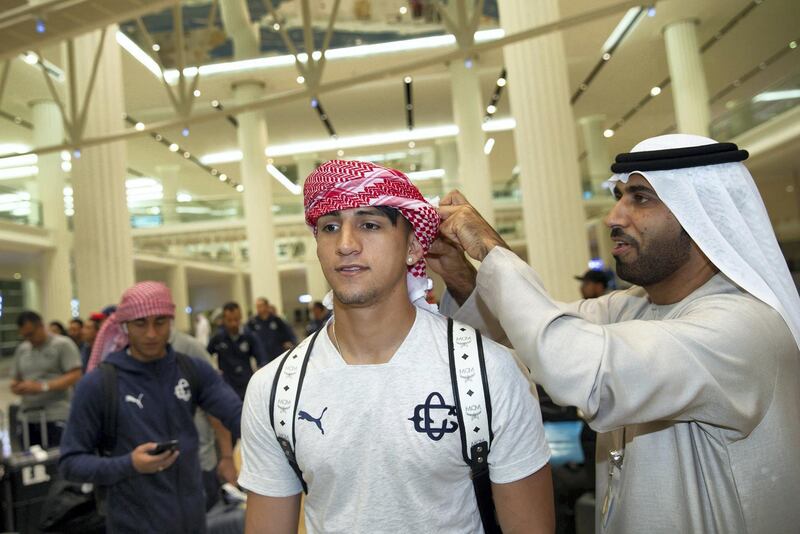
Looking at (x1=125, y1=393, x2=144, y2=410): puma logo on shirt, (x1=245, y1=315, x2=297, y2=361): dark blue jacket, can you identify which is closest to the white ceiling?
(x1=245, y1=315, x2=297, y2=361): dark blue jacket

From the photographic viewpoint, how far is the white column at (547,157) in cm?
938

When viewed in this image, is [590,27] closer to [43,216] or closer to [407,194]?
[43,216]

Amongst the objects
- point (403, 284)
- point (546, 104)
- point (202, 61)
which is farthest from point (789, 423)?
point (202, 61)

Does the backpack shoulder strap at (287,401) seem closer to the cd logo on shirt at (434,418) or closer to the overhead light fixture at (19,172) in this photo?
the cd logo on shirt at (434,418)

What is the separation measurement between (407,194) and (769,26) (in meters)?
21.2

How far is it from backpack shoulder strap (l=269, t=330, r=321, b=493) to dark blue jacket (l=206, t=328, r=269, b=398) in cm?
793

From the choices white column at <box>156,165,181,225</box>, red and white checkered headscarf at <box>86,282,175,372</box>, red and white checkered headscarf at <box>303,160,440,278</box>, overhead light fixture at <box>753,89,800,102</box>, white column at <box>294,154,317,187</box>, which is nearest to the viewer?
red and white checkered headscarf at <box>303,160,440,278</box>

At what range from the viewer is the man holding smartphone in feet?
9.77

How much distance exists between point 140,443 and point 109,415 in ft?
0.63

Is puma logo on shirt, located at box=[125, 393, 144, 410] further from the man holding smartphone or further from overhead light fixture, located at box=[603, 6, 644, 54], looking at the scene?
overhead light fixture, located at box=[603, 6, 644, 54]

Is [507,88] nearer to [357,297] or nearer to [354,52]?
[354,52]

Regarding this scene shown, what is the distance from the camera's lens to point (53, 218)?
69.4 ft

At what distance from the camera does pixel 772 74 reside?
23.4 m

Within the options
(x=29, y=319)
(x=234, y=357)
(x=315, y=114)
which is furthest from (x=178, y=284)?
(x=29, y=319)
